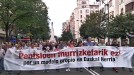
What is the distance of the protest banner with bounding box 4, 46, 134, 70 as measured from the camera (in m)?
20.1

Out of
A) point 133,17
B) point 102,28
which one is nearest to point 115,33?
point 133,17

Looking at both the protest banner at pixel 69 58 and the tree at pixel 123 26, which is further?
the tree at pixel 123 26

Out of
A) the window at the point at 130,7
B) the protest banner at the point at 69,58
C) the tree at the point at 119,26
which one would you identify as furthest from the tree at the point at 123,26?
the protest banner at the point at 69,58

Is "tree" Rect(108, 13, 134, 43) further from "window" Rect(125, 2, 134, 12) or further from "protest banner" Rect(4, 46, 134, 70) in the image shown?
"protest banner" Rect(4, 46, 134, 70)

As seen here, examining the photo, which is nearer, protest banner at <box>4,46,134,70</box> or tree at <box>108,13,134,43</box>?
protest banner at <box>4,46,134,70</box>

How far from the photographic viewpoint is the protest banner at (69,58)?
20.1 meters

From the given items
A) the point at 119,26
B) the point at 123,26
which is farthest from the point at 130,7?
the point at 123,26

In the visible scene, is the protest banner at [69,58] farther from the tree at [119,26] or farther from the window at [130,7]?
the window at [130,7]

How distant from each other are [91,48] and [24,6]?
26072 mm

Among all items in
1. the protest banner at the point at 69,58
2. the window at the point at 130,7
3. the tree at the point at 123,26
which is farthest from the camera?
the window at the point at 130,7

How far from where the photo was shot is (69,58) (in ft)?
66.9

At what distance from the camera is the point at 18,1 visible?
44.9 metres

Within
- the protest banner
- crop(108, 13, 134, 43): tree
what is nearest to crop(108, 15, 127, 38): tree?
Answer: crop(108, 13, 134, 43): tree

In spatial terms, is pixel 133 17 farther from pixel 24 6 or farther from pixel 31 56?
pixel 31 56
